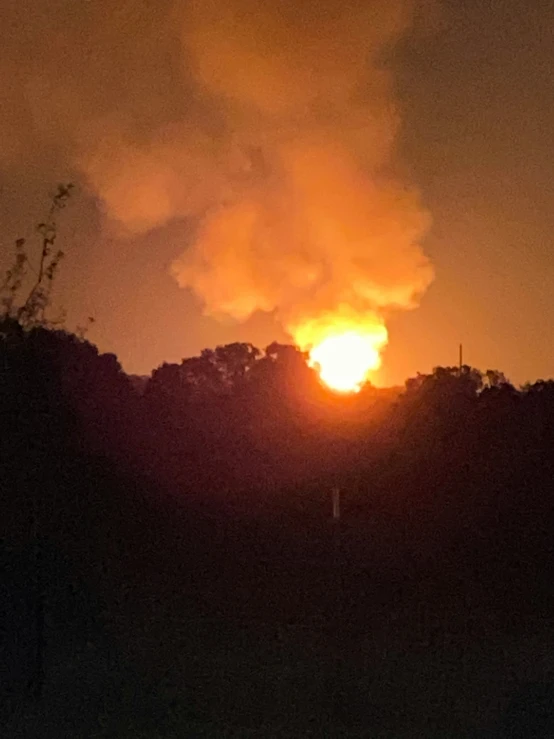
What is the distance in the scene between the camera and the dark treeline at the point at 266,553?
31.2 ft

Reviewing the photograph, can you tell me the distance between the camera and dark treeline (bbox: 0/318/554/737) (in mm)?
9516

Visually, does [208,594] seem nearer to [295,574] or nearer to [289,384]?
[295,574]

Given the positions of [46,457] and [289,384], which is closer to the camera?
[46,457]

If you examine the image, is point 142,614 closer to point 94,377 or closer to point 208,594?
point 208,594

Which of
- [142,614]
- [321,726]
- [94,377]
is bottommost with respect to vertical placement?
[321,726]

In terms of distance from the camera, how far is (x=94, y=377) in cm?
1369

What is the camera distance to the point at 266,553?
48.9 ft

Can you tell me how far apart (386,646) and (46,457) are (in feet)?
16.6

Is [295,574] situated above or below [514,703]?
above

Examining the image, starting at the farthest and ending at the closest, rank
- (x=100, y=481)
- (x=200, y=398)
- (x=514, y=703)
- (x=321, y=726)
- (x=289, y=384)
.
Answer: (x=289, y=384) < (x=200, y=398) < (x=100, y=481) < (x=514, y=703) < (x=321, y=726)

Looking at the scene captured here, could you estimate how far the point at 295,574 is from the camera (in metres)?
14.6

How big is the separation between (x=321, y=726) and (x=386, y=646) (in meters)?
3.87

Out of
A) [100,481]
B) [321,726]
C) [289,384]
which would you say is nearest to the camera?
[321,726]

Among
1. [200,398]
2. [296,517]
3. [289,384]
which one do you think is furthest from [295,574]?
[289,384]
